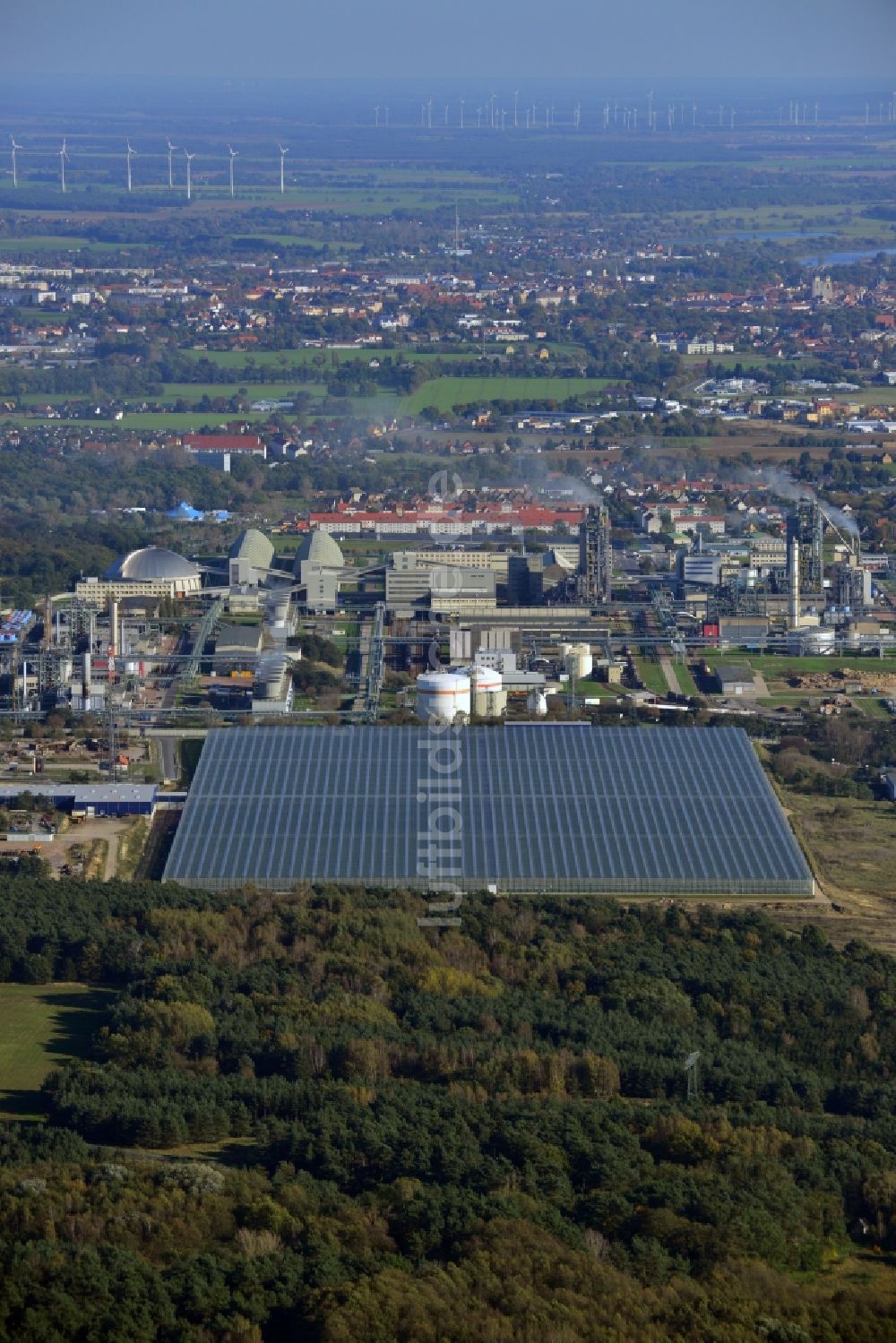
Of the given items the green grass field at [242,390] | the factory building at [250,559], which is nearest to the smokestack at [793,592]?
the factory building at [250,559]

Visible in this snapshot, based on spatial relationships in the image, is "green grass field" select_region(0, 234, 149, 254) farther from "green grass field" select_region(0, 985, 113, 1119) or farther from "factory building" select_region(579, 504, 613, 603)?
"green grass field" select_region(0, 985, 113, 1119)

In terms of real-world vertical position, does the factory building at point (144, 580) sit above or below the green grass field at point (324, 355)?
above

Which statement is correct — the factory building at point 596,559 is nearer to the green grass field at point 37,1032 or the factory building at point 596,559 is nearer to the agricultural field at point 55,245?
the green grass field at point 37,1032

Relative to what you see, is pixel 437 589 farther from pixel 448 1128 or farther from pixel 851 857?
pixel 448 1128

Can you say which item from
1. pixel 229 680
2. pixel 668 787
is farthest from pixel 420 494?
pixel 668 787

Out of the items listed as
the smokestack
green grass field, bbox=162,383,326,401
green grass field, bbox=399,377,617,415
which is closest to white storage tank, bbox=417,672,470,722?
the smokestack

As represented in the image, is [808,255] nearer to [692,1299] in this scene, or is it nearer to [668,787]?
[668,787]
